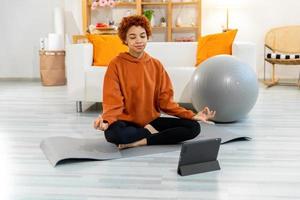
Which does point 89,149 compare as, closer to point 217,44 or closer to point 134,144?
point 134,144

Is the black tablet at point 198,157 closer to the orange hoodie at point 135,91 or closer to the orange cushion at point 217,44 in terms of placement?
the orange hoodie at point 135,91

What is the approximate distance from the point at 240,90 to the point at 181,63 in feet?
3.96

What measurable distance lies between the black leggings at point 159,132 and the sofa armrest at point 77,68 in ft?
4.34

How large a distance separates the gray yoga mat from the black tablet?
0.39 m

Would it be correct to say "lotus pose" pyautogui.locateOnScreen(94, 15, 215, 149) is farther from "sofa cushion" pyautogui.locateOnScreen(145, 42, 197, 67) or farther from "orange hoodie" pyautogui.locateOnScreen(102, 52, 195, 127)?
"sofa cushion" pyautogui.locateOnScreen(145, 42, 197, 67)

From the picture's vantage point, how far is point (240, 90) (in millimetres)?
3164

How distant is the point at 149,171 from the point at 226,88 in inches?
47.5

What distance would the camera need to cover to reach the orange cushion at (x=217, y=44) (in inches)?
150

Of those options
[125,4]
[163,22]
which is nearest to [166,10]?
[163,22]

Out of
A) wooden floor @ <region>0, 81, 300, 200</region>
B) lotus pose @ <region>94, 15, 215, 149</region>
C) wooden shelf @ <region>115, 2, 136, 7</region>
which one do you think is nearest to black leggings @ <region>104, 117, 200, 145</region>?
lotus pose @ <region>94, 15, 215, 149</region>

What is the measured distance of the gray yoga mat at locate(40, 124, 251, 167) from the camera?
2387mm

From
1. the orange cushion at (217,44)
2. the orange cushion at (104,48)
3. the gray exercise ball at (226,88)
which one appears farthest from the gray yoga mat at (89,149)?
the orange cushion at (104,48)

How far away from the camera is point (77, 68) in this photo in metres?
3.76

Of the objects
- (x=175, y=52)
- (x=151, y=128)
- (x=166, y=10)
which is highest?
(x=166, y=10)
